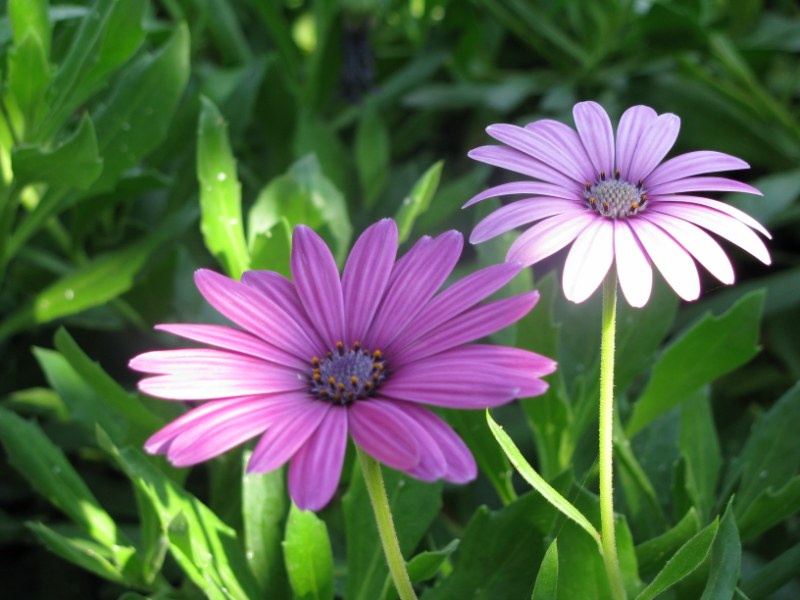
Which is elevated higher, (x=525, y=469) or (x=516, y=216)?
(x=516, y=216)

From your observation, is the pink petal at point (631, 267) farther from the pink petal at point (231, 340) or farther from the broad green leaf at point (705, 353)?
the broad green leaf at point (705, 353)

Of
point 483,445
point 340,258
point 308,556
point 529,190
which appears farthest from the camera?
point 340,258

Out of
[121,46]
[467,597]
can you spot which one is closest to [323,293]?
[467,597]

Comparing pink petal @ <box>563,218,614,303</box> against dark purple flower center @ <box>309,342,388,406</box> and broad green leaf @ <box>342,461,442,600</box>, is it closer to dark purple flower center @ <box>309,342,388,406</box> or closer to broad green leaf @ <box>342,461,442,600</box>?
dark purple flower center @ <box>309,342,388,406</box>

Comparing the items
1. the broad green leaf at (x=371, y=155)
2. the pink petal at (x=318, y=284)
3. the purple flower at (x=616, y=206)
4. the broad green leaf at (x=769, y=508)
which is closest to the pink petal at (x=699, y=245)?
the purple flower at (x=616, y=206)

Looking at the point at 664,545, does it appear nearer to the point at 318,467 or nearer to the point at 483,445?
the point at 483,445

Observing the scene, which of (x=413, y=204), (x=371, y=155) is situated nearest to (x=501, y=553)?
(x=413, y=204)

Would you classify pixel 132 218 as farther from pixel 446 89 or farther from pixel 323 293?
pixel 323 293
